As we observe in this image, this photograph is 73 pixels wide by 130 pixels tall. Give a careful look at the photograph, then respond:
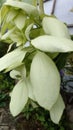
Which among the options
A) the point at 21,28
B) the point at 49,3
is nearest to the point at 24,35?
the point at 21,28

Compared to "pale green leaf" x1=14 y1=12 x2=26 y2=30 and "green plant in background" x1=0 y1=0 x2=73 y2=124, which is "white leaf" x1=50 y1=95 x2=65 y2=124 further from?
"pale green leaf" x1=14 y1=12 x2=26 y2=30

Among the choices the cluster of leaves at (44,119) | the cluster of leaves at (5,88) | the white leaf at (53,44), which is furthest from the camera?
the cluster of leaves at (5,88)

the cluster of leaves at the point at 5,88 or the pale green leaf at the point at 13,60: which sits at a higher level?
the pale green leaf at the point at 13,60

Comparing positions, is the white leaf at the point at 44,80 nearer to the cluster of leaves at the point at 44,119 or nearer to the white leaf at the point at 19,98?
the white leaf at the point at 19,98

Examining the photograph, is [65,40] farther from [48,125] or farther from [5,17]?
[48,125]

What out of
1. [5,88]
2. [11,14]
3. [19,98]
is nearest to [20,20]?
[11,14]

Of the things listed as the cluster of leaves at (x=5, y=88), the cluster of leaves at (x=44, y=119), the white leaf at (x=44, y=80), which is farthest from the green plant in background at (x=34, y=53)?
the cluster of leaves at (x=5, y=88)
